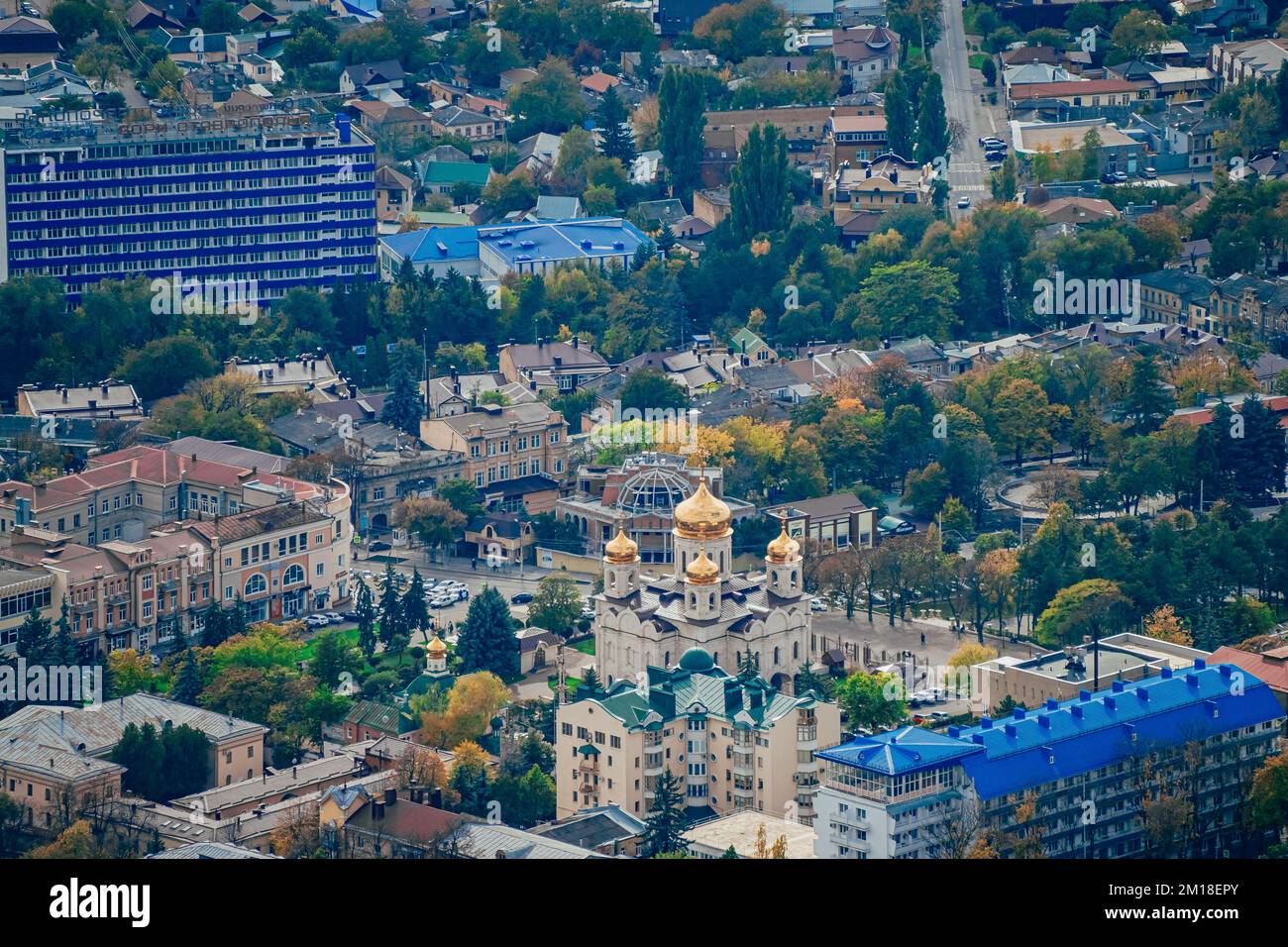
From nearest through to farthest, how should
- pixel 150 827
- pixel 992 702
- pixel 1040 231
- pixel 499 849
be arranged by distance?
pixel 499 849 → pixel 150 827 → pixel 992 702 → pixel 1040 231

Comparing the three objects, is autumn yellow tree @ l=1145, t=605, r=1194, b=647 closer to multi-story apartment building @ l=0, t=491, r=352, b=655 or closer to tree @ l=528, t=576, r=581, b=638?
tree @ l=528, t=576, r=581, b=638

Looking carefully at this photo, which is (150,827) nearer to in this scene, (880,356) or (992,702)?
(992,702)

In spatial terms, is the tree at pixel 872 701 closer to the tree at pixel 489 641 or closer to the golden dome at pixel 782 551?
the golden dome at pixel 782 551

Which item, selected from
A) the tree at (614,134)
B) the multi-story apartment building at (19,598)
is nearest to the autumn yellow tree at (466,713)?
the multi-story apartment building at (19,598)

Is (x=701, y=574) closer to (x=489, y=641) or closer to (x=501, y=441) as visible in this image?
(x=489, y=641)

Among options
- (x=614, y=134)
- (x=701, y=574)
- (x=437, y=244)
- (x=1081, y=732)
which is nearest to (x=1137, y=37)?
(x=614, y=134)
